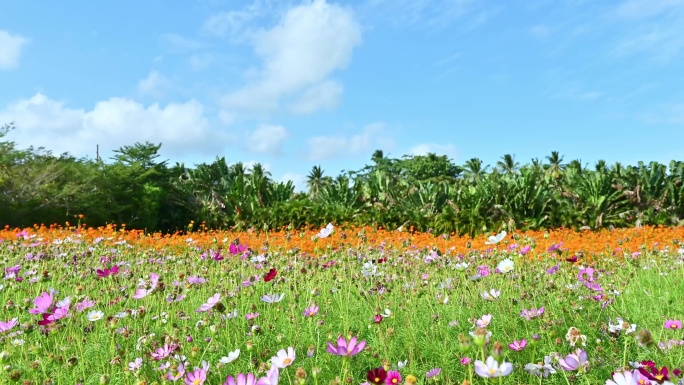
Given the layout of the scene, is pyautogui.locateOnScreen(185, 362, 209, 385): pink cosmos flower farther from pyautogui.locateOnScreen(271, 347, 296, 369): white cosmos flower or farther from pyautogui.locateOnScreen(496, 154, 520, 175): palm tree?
pyautogui.locateOnScreen(496, 154, 520, 175): palm tree

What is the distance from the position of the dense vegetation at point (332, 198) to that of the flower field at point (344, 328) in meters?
8.06

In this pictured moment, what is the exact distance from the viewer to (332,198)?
52.2ft

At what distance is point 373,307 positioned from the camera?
10.8 feet

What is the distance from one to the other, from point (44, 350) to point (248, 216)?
12.8 meters

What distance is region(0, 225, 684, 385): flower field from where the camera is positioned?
1952 mm

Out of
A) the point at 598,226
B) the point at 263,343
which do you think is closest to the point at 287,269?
the point at 263,343

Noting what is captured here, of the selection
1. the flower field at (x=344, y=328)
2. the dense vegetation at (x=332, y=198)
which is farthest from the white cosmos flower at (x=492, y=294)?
the dense vegetation at (x=332, y=198)

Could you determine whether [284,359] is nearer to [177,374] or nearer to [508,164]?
[177,374]

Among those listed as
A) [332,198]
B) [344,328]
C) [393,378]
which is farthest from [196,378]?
[332,198]

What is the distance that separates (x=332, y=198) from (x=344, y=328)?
42.7 ft

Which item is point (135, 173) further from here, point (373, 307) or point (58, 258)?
point (373, 307)

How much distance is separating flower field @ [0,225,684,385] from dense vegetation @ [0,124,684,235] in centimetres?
806

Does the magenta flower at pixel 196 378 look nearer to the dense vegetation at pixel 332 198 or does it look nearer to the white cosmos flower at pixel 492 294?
the white cosmos flower at pixel 492 294

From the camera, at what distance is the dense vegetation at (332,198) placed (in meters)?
13.1
